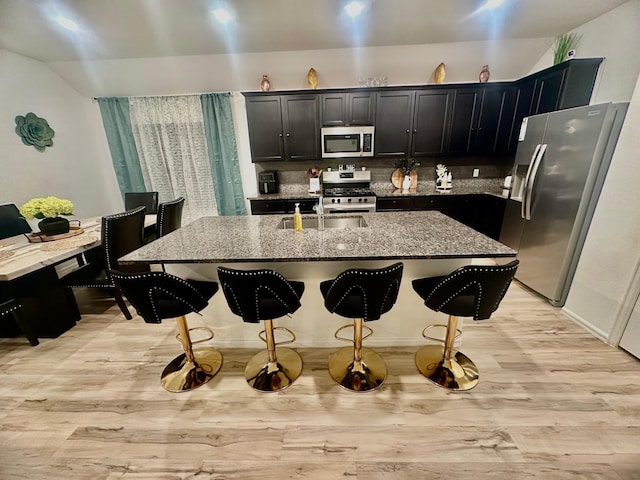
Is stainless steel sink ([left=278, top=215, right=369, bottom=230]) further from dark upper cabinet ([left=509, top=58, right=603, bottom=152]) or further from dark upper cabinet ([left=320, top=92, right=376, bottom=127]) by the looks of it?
dark upper cabinet ([left=509, top=58, right=603, bottom=152])

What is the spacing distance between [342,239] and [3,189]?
433 cm

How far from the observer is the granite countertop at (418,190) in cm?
368

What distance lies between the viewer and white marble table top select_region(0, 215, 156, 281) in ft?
5.89

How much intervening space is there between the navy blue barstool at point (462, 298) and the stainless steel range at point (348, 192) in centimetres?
209

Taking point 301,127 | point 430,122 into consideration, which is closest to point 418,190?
point 430,122

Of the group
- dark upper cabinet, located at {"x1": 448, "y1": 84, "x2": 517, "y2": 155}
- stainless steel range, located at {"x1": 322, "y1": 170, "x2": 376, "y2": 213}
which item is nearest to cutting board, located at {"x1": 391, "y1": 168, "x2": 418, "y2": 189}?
stainless steel range, located at {"x1": 322, "y1": 170, "x2": 376, "y2": 213}

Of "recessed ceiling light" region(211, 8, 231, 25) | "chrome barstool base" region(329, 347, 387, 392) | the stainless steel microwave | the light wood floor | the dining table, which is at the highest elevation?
"recessed ceiling light" region(211, 8, 231, 25)

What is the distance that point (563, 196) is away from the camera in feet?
7.59

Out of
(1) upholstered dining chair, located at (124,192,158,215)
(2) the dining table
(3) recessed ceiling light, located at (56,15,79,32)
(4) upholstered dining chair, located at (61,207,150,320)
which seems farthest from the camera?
(1) upholstered dining chair, located at (124,192,158,215)

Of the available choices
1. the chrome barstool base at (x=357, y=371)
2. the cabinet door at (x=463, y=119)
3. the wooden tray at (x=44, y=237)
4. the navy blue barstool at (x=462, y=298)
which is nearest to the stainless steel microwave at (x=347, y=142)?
the cabinet door at (x=463, y=119)

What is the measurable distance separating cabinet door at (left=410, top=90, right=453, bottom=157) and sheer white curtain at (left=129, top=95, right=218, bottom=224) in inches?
129

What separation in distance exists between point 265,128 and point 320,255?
293 cm

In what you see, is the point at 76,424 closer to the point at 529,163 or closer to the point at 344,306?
the point at 344,306

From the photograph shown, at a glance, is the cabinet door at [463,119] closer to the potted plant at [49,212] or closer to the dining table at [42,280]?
the dining table at [42,280]
